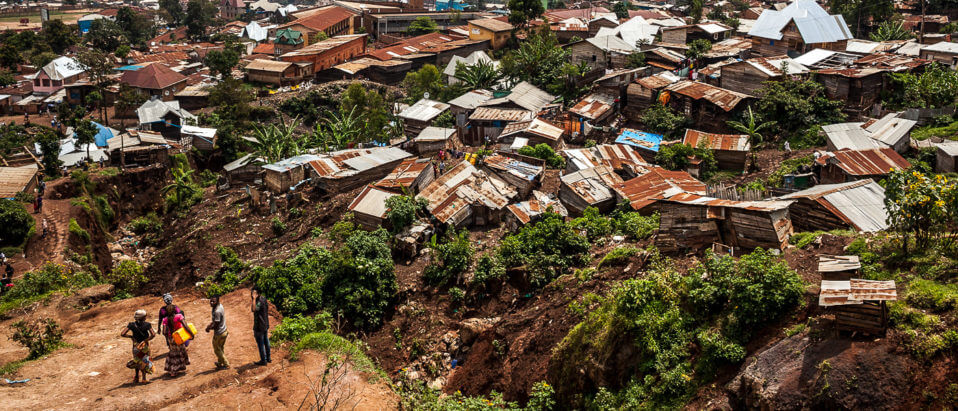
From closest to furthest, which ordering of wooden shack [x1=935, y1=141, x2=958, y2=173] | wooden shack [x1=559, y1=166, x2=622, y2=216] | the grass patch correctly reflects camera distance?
the grass patch < wooden shack [x1=935, y1=141, x2=958, y2=173] < wooden shack [x1=559, y1=166, x2=622, y2=216]

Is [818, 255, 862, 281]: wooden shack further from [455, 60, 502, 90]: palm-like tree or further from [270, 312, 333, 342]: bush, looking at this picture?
[455, 60, 502, 90]: palm-like tree

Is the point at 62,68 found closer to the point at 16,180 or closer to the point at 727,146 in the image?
the point at 16,180

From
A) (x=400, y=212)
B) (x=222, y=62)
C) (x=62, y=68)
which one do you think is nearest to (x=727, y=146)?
(x=400, y=212)

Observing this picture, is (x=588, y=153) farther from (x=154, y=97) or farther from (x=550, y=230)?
(x=154, y=97)

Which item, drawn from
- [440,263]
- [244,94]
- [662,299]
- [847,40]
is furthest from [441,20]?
[662,299]

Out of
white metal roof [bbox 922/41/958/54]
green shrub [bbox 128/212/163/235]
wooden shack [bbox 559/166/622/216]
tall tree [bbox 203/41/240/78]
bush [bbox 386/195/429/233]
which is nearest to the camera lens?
bush [bbox 386/195/429/233]

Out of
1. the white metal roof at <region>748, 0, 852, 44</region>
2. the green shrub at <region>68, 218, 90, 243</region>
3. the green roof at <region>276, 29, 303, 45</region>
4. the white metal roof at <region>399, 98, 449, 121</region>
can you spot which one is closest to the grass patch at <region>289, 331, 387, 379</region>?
the green shrub at <region>68, 218, 90, 243</region>
